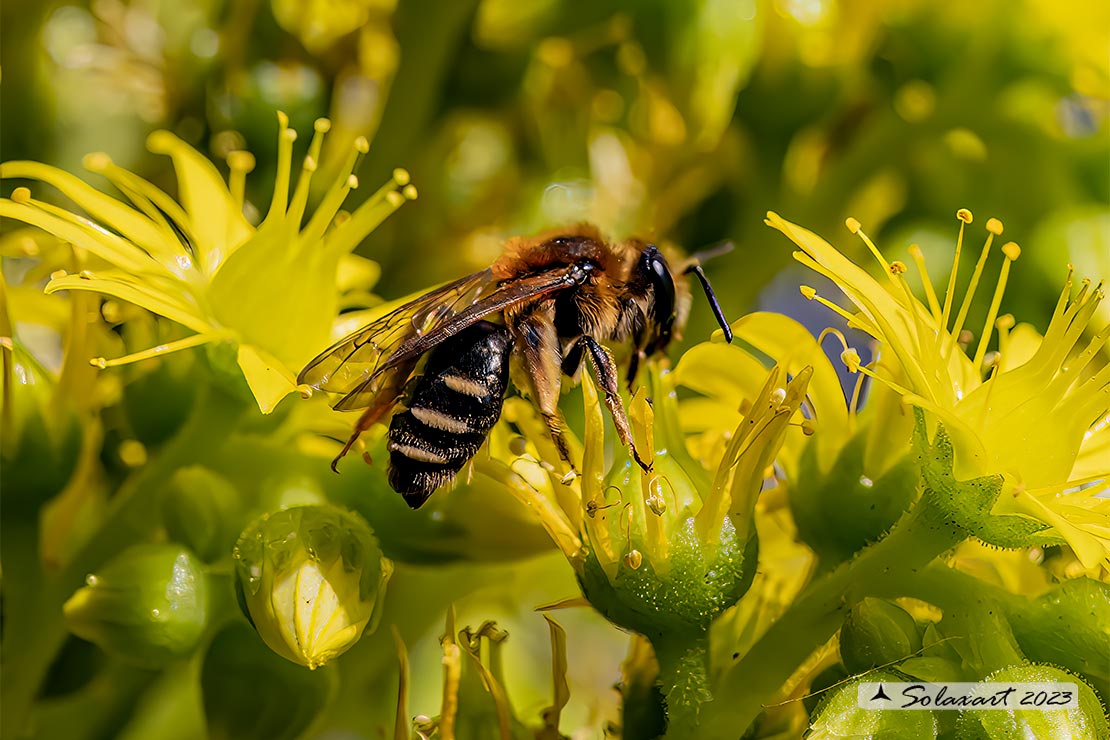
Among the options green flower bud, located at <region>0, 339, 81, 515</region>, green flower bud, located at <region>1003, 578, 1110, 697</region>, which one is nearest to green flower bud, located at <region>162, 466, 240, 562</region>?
green flower bud, located at <region>0, 339, 81, 515</region>

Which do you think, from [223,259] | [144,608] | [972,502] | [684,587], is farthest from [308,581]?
[972,502]

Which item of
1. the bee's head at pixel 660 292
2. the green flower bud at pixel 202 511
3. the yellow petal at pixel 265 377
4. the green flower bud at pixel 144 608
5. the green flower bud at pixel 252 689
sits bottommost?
the green flower bud at pixel 252 689

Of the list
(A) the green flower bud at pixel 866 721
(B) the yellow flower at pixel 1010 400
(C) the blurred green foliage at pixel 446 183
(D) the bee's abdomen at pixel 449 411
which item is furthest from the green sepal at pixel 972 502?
(D) the bee's abdomen at pixel 449 411

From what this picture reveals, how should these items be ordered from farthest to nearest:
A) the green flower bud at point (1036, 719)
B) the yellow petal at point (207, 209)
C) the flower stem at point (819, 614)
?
the yellow petal at point (207, 209) → the flower stem at point (819, 614) → the green flower bud at point (1036, 719)

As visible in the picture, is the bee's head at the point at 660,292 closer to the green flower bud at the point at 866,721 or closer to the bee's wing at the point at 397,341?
the bee's wing at the point at 397,341

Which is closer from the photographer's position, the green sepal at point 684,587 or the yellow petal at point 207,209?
the green sepal at point 684,587

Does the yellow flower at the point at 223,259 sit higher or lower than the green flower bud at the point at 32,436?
higher

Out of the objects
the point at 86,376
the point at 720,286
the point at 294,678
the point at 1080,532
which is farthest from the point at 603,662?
the point at 1080,532
